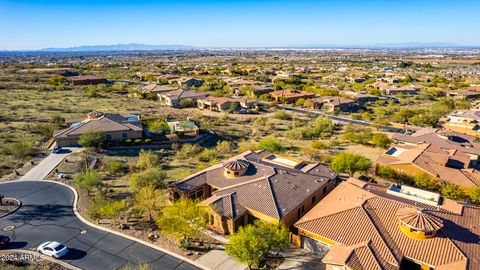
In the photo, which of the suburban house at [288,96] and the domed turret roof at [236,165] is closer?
the domed turret roof at [236,165]

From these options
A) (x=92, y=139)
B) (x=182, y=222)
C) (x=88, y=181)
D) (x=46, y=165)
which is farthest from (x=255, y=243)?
(x=92, y=139)

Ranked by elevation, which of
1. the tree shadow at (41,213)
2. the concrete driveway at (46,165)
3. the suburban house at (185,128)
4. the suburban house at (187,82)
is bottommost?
the tree shadow at (41,213)

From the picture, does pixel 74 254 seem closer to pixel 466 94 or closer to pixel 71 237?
pixel 71 237

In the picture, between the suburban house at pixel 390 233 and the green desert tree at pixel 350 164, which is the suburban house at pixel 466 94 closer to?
the green desert tree at pixel 350 164

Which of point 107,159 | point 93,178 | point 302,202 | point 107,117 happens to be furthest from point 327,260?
point 107,117

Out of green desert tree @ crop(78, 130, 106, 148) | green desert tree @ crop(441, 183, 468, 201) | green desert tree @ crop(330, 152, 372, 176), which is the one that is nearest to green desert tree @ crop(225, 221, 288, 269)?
green desert tree @ crop(330, 152, 372, 176)

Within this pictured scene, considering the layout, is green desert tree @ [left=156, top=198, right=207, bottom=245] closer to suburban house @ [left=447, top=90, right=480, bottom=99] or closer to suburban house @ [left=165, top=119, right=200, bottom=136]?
suburban house @ [left=165, top=119, right=200, bottom=136]

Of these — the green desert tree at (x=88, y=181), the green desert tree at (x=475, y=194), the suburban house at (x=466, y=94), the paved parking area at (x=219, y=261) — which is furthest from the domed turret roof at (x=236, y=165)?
the suburban house at (x=466, y=94)

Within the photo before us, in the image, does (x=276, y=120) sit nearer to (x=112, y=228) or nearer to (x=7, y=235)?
(x=112, y=228)
